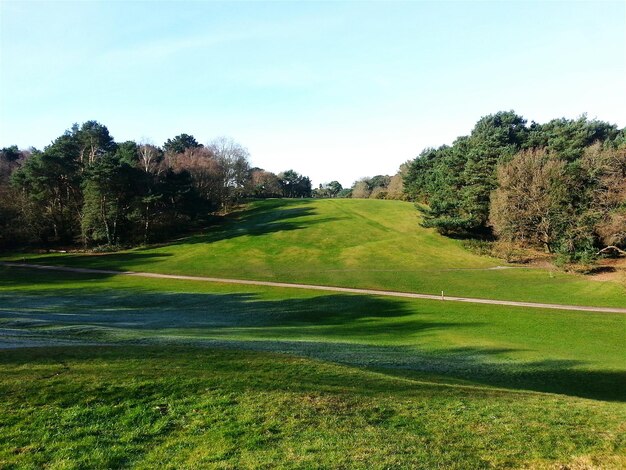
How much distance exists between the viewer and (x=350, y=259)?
62156 mm

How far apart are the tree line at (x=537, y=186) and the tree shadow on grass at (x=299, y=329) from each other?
30.8 meters

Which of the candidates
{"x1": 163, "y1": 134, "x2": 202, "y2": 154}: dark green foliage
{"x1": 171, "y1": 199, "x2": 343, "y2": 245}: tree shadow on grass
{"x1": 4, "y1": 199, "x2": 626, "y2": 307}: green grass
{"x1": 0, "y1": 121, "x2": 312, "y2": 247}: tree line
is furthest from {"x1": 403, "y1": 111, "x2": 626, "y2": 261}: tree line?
{"x1": 163, "y1": 134, "x2": 202, "y2": 154}: dark green foliage

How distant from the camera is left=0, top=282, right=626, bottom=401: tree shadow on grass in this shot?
16312mm

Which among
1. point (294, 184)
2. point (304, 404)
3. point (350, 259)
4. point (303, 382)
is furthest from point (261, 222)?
point (294, 184)

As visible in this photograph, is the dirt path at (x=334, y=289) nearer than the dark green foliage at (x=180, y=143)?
Yes

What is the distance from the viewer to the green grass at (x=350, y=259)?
44.7 metres

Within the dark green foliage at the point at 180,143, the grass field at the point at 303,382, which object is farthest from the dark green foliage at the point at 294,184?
the grass field at the point at 303,382

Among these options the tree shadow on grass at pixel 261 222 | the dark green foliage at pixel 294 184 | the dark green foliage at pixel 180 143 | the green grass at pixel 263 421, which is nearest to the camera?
the green grass at pixel 263 421

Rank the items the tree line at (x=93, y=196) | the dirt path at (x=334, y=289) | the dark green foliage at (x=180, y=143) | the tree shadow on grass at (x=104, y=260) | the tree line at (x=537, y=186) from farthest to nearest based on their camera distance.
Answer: the dark green foliage at (x=180, y=143)
the tree line at (x=93, y=196)
the tree shadow on grass at (x=104, y=260)
the tree line at (x=537, y=186)
the dirt path at (x=334, y=289)

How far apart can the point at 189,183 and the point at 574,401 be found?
72165mm

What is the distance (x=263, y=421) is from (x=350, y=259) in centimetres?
5449

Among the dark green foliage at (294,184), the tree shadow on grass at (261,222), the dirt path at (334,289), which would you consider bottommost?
the dirt path at (334,289)

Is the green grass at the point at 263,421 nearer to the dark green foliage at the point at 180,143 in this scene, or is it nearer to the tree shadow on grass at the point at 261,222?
the tree shadow on grass at the point at 261,222

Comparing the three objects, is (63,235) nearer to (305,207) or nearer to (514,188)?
(305,207)
